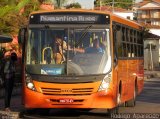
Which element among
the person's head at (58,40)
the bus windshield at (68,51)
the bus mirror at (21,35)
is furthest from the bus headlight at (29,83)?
the person's head at (58,40)

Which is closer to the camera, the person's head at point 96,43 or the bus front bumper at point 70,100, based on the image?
the bus front bumper at point 70,100

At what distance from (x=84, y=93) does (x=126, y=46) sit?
363 centimetres

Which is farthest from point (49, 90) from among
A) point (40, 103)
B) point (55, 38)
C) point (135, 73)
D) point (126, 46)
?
point (135, 73)

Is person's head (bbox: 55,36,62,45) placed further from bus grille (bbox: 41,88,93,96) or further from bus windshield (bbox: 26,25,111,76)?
bus grille (bbox: 41,88,93,96)

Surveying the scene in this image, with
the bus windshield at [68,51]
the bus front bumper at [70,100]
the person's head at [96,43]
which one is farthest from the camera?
the person's head at [96,43]

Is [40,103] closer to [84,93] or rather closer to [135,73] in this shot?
[84,93]

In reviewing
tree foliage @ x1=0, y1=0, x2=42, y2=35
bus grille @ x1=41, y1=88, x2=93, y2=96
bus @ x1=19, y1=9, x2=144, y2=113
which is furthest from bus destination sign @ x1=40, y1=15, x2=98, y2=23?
tree foliage @ x1=0, y1=0, x2=42, y2=35

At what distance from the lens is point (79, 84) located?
48.7 feet

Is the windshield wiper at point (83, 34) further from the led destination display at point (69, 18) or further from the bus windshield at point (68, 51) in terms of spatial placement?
the led destination display at point (69, 18)

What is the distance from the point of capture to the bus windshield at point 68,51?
49.0 ft

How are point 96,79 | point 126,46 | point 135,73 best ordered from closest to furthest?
point 96,79, point 126,46, point 135,73

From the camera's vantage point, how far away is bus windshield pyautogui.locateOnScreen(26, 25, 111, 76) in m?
14.9

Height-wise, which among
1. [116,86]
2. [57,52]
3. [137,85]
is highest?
[57,52]

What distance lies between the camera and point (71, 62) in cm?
1499
